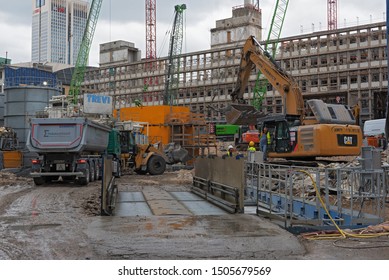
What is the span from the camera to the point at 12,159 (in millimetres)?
30672

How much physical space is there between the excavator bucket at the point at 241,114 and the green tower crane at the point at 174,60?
57.7m

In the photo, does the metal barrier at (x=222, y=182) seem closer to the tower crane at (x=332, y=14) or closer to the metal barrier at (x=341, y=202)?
the metal barrier at (x=341, y=202)

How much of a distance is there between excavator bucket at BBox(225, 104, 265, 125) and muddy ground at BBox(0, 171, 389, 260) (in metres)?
11.2

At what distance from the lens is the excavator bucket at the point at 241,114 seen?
21.4 m

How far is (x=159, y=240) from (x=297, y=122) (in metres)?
12.7

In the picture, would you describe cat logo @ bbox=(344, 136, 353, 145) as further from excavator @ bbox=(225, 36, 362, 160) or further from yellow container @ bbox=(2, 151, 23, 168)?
yellow container @ bbox=(2, 151, 23, 168)

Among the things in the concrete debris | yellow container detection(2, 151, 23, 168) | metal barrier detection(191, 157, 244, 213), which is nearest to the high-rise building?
yellow container detection(2, 151, 23, 168)

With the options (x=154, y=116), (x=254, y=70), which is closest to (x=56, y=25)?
(x=154, y=116)

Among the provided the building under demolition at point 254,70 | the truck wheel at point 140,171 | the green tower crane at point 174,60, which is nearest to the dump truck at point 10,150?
the truck wheel at point 140,171

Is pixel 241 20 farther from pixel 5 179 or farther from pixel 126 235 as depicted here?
pixel 126 235

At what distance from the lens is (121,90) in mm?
105438

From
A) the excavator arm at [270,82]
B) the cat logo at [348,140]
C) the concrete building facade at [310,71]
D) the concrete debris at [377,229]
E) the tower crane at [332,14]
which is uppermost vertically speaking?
the tower crane at [332,14]

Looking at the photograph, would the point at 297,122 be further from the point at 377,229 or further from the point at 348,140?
the point at 377,229

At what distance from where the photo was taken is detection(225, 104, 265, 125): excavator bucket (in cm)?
2144
